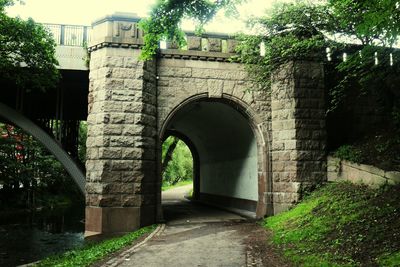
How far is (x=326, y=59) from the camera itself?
9.14 m

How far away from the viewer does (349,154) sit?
8195mm

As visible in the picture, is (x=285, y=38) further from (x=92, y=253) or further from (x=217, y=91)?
(x=92, y=253)

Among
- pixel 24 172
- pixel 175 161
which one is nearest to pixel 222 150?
pixel 24 172

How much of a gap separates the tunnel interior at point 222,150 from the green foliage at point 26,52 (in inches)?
154

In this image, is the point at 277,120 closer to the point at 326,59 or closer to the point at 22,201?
the point at 326,59

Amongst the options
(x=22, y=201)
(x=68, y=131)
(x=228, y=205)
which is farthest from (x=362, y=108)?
(x=22, y=201)

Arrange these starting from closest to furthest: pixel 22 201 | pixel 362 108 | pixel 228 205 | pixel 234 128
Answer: pixel 362 108 < pixel 234 128 < pixel 228 205 < pixel 22 201

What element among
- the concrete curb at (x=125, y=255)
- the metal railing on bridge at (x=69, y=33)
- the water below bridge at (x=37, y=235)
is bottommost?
the water below bridge at (x=37, y=235)

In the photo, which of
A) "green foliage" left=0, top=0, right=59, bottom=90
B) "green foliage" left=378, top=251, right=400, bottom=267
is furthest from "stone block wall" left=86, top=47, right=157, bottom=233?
"green foliage" left=378, top=251, right=400, bottom=267

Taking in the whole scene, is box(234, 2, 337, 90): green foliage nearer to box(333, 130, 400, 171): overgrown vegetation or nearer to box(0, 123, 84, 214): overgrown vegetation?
box(333, 130, 400, 171): overgrown vegetation

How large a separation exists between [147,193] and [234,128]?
4.45 meters

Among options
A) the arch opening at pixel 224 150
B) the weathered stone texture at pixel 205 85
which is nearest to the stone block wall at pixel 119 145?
the weathered stone texture at pixel 205 85

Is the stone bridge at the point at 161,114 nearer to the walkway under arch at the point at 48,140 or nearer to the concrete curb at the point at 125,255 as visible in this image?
the concrete curb at the point at 125,255

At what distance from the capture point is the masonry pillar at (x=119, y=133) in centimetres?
823
